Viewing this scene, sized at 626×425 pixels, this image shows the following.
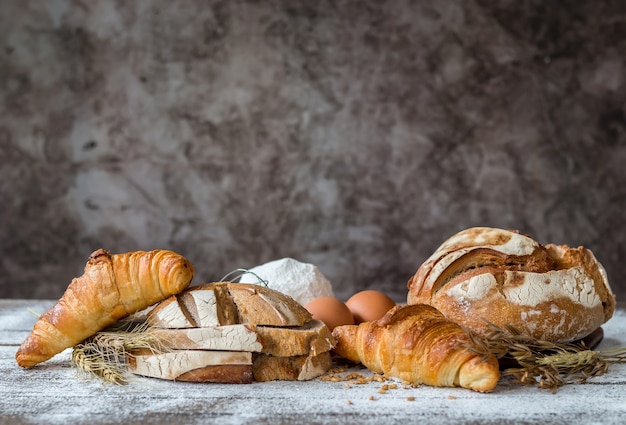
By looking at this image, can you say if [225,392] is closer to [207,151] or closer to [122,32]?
[207,151]

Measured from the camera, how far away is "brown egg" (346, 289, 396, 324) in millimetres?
1763

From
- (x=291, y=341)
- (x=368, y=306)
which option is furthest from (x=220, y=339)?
(x=368, y=306)

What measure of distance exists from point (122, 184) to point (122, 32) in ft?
3.21

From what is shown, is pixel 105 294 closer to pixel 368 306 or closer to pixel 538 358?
pixel 368 306

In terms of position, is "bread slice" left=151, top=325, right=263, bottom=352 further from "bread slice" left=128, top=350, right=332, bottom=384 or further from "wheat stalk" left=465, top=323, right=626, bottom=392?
"wheat stalk" left=465, top=323, right=626, bottom=392

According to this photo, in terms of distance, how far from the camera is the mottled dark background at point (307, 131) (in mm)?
4238

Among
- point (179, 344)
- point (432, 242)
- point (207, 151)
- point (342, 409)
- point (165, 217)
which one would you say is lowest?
point (342, 409)

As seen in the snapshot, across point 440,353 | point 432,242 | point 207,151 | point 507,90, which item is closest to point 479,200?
point 432,242

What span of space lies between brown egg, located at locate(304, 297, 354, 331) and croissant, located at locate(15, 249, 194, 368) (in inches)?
15.7

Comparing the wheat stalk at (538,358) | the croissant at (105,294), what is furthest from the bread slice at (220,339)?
the wheat stalk at (538,358)

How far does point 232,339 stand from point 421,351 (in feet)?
1.26

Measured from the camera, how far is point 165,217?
14.2 feet

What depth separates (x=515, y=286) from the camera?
1.54 meters

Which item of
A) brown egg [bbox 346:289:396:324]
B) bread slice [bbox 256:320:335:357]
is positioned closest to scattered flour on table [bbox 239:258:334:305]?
brown egg [bbox 346:289:396:324]
